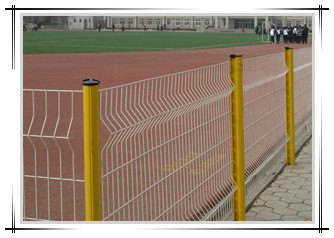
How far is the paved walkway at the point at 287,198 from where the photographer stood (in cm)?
530

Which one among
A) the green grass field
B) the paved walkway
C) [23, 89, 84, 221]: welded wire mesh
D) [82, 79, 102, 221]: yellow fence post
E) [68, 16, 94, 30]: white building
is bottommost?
the paved walkway

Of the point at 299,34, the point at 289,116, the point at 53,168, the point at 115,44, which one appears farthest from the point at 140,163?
the point at 299,34

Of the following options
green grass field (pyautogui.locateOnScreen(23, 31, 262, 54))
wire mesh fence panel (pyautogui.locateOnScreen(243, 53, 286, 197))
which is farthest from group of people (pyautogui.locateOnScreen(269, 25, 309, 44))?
wire mesh fence panel (pyautogui.locateOnScreen(243, 53, 286, 197))

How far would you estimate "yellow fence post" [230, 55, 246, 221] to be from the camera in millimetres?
4762

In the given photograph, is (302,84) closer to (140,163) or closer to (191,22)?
(140,163)

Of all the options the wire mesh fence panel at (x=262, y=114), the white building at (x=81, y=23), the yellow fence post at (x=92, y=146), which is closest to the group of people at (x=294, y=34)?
the wire mesh fence panel at (x=262, y=114)

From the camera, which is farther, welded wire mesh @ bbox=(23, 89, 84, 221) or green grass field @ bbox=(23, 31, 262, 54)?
green grass field @ bbox=(23, 31, 262, 54)

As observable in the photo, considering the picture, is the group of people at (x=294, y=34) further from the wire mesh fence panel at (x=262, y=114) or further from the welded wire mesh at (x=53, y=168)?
the wire mesh fence panel at (x=262, y=114)

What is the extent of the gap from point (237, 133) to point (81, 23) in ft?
315

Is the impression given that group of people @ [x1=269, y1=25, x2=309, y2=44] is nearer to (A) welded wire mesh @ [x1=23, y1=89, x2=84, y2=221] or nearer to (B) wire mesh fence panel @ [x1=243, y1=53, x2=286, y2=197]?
(A) welded wire mesh @ [x1=23, y1=89, x2=84, y2=221]

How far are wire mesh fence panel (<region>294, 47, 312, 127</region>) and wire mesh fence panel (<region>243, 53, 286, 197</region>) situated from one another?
1354 millimetres

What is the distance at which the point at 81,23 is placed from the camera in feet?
320
